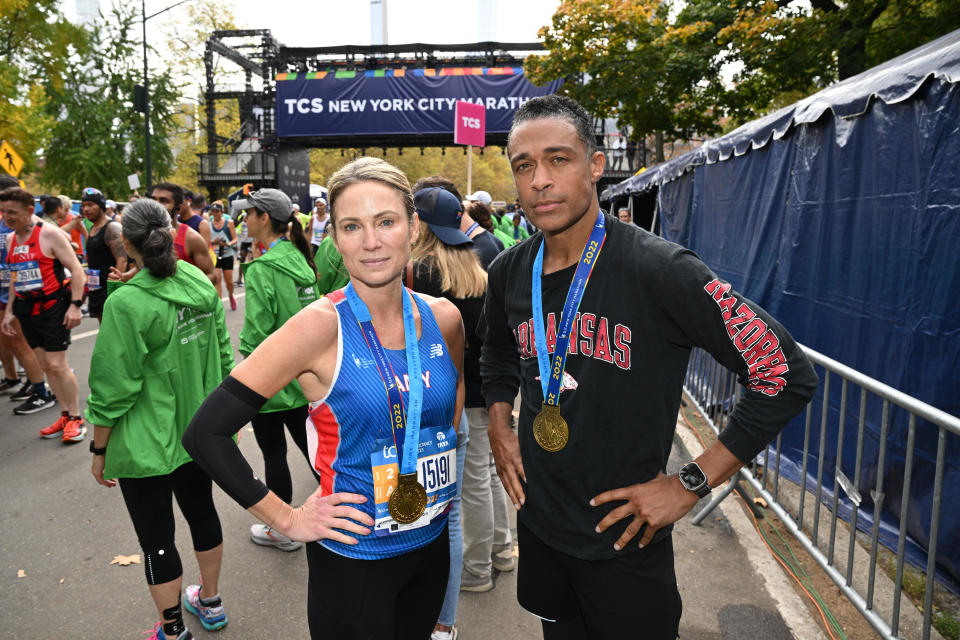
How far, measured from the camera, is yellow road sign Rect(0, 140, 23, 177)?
1278 centimetres

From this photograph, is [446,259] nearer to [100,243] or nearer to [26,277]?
[26,277]

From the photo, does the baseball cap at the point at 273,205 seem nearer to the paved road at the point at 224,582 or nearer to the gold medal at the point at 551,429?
the paved road at the point at 224,582

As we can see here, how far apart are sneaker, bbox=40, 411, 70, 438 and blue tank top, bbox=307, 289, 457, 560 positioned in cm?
516

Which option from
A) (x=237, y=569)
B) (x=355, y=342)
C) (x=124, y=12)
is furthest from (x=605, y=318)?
(x=124, y=12)

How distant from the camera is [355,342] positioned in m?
1.75

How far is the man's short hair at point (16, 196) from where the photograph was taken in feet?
17.5

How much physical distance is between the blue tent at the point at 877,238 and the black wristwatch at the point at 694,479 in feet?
8.88

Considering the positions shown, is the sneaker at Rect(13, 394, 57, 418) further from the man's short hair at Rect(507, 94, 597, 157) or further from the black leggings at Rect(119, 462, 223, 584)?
the man's short hair at Rect(507, 94, 597, 157)

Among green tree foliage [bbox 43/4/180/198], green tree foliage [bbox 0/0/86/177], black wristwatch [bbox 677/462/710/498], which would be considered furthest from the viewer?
green tree foliage [bbox 43/4/180/198]

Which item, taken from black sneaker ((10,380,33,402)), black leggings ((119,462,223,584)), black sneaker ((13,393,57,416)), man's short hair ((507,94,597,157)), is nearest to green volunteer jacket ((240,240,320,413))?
black leggings ((119,462,223,584))

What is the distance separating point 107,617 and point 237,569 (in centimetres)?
69

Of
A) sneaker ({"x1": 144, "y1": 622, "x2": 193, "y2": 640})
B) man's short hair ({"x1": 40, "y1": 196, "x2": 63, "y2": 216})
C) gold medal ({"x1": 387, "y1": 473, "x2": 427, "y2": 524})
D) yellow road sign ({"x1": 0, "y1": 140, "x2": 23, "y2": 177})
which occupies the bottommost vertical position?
sneaker ({"x1": 144, "y1": 622, "x2": 193, "y2": 640})

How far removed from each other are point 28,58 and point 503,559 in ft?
82.8

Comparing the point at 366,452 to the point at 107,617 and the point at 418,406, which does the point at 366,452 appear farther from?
the point at 107,617
